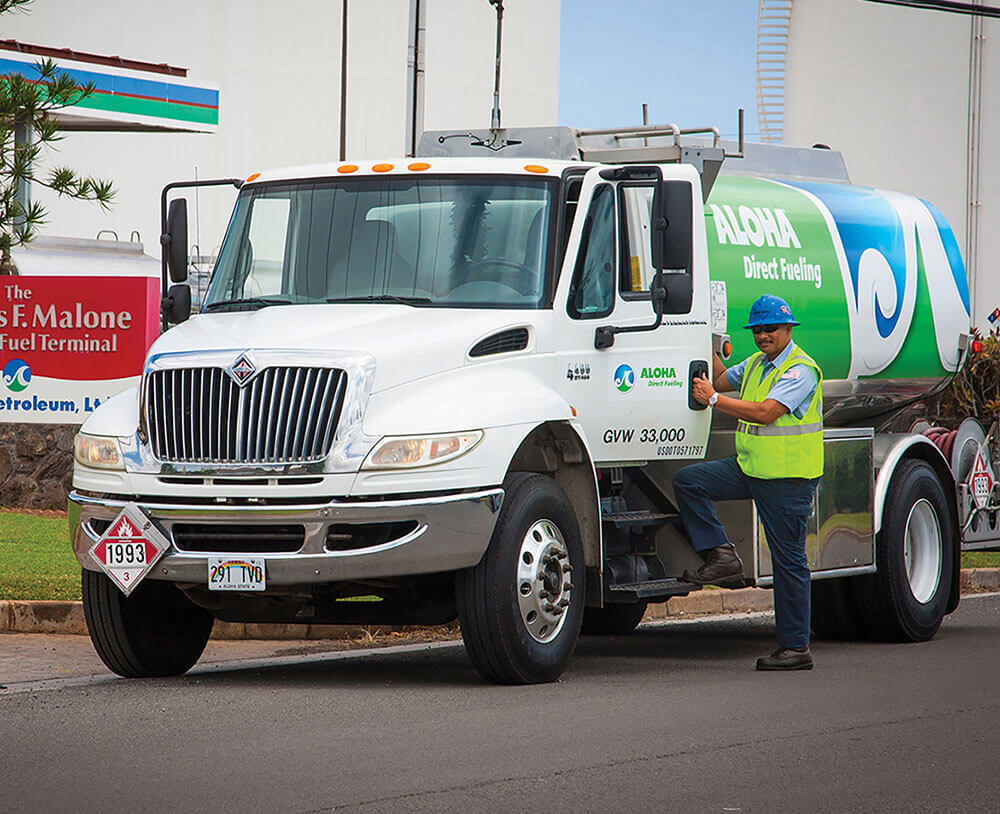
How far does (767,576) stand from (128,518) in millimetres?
3867

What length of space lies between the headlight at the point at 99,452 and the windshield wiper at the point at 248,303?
3.78 feet

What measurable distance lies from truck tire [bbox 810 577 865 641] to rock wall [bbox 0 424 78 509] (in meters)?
8.59

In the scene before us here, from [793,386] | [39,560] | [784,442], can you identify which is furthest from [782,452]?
[39,560]

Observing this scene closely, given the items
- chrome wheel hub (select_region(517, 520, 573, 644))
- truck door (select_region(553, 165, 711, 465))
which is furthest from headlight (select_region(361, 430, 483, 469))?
truck door (select_region(553, 165, 711, 465))

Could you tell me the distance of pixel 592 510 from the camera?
32.0 ft

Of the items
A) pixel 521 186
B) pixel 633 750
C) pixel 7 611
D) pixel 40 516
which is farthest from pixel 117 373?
pixel 633 750

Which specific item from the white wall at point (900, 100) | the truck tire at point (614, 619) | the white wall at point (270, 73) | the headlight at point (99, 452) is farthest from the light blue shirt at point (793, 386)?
the white wall at point (270, 73)

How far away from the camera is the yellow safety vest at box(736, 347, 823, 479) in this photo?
32.7 ft

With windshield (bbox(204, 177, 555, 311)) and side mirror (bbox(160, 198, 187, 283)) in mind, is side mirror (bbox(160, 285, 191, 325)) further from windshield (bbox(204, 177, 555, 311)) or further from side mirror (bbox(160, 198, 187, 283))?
windshield (bbox(204, 177, 555, 311))

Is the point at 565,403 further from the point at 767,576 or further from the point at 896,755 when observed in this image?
the point at 896,755

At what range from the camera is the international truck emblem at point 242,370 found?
889cm

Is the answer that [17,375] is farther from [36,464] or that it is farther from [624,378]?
[624,378]

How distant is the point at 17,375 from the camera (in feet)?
58.7

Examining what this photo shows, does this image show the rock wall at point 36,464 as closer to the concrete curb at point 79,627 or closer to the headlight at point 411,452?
the concrete curb at point 79,627
